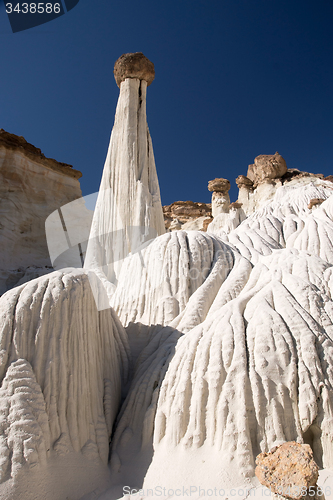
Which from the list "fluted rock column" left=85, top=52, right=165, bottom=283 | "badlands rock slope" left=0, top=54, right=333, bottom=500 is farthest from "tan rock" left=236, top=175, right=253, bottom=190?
"badlands rock slope" left=0, top=54, right=333, bottom=500

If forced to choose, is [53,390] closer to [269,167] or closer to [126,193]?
[126,193]

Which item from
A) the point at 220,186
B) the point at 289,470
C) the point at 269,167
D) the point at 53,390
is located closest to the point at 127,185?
the point at 53,390

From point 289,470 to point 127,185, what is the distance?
6.90 m

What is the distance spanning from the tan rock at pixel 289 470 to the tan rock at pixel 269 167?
57.9ft

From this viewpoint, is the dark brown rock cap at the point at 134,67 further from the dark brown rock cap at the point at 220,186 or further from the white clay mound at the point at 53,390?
the dark brown rock cap at the point at 220,186

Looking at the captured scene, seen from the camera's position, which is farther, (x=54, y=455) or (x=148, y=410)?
(x=148, y=410)

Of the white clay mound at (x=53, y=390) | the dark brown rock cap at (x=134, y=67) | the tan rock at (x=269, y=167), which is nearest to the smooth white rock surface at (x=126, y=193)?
the dark brown rock cap at (x=134, y=67)

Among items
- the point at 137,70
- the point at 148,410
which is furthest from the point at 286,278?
the point at 137,70

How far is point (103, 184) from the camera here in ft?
27.4

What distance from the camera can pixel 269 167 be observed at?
18.2 m

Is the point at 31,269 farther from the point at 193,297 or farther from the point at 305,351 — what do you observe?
the point at 305,351

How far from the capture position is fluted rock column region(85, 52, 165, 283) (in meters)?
7.14

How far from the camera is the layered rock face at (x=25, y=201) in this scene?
11344mm

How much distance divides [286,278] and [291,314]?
0.54 metres
